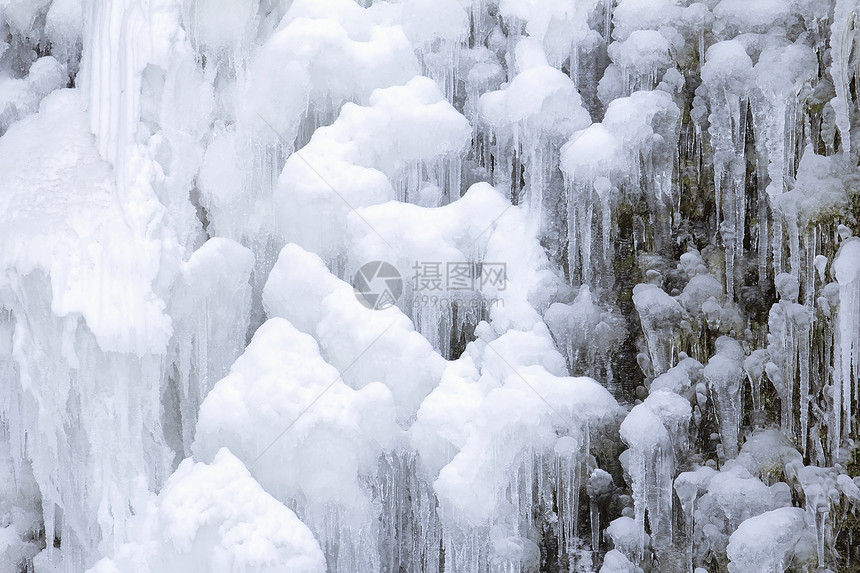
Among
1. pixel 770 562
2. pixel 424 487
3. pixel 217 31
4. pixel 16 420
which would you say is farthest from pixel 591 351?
pixel 16 420

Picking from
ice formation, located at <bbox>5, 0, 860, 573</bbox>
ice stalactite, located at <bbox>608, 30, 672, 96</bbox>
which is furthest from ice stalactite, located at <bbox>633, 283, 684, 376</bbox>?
ice stalactite, located at <bbox>608, 30, 672, 96</bbox>

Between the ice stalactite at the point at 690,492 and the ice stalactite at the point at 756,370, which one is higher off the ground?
the ice stalactite at the point at 756,370

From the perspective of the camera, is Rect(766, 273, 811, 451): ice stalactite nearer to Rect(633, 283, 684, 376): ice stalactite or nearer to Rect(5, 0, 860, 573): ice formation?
Rect(5, 0, 860, 573): ice formation

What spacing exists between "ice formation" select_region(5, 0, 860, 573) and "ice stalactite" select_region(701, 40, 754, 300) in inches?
0.6

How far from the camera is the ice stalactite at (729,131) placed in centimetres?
440

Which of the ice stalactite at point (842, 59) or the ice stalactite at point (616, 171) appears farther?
the ice stalactite at point (616, 171)

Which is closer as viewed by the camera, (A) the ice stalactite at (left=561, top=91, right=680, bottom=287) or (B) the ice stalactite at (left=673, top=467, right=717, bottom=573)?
(B) the ice stalactite at (left=673, top=467, right=717, bottom=573)

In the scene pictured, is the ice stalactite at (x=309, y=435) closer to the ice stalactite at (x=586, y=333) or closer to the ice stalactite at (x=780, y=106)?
the ice stalactite at (x=586, y=333)

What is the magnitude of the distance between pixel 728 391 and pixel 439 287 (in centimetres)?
149

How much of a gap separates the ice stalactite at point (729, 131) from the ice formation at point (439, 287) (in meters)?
0.01

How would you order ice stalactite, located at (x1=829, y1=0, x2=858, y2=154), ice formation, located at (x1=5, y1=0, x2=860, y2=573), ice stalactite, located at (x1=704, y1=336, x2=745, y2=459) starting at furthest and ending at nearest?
ice stalactite, located at (x1=704, y1=336, x2=745, y2=459)
ice formation, located at (x1=5, y1=0, x2=860, y2=573)
ice stalactite, located at (x1=829, y1=0, x2=858, y2=154)

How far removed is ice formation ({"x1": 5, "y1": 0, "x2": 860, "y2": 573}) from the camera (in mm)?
4234

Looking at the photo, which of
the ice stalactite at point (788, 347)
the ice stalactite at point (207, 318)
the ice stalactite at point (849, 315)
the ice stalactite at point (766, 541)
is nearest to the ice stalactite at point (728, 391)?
the ice stalactite at point (788, 347)

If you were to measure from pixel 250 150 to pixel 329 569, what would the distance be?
2.28 meters
